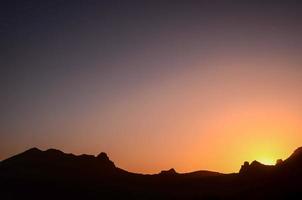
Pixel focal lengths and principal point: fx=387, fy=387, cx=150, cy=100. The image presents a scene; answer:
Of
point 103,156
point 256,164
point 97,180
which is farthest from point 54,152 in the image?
point 256,164

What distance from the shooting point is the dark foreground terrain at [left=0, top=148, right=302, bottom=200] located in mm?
121062

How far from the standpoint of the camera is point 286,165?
91000mm

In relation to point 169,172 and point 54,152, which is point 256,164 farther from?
point 54,152

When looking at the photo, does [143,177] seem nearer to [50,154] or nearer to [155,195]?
[155,195]

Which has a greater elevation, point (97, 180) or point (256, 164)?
point (256, 164)

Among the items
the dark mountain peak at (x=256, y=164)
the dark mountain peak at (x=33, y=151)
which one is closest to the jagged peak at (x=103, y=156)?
the dark mountain peak at (x=33, y=151)

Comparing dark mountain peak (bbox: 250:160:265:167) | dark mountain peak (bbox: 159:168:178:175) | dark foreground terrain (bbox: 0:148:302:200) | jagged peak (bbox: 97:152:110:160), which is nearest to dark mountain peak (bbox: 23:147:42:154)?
dark foreground terrain (bbox: 0:148:302:200)

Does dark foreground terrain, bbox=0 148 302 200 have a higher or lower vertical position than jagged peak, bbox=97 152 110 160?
lower

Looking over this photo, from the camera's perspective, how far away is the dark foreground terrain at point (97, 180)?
397 feet

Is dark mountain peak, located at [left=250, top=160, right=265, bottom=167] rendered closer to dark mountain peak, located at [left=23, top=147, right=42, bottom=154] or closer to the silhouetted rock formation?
the silhouetted rock formation

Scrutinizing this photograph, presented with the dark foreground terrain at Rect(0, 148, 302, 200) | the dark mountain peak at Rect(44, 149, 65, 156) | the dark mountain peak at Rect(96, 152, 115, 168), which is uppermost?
the dark mountain peak at Rect(44, 149, 65, 156)

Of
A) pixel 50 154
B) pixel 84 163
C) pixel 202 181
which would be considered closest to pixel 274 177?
pixel 202 181

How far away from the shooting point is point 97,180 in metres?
139

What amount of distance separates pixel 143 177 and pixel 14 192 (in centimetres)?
4876
